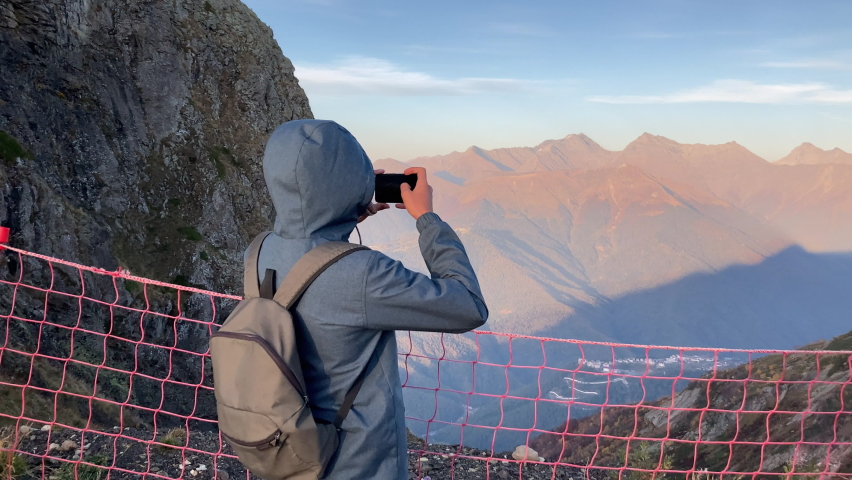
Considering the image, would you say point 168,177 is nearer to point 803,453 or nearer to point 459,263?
point 803,453

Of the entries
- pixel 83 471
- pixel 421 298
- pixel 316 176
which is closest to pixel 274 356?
pixel 421 298

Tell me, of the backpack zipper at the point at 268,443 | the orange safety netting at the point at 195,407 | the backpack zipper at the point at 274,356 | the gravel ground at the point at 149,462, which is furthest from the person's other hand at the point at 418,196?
the gravel ground at the point at 149,462

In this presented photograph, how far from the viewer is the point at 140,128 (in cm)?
2606

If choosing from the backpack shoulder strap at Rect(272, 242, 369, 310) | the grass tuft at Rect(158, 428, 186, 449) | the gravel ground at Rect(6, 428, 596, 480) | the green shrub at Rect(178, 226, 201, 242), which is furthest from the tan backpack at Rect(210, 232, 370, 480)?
the green shrub at Rect(178, 226, 201, 242)

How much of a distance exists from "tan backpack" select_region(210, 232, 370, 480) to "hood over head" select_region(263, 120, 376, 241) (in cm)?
15

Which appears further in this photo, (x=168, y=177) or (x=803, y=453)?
(x=168, y=177)

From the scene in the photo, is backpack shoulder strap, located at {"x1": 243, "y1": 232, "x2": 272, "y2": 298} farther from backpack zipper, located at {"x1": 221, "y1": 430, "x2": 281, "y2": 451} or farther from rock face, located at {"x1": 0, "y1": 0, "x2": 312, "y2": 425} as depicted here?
rock face, located at {"x1": 0, "y1": 0, "x2": 312, "y2": 425}

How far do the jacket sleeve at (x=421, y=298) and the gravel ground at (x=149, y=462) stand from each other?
164 inches

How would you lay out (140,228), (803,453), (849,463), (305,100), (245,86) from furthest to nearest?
(305,100) < (245,86) < (140,228) < (803,453) < (849,463)

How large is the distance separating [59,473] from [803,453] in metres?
10.6

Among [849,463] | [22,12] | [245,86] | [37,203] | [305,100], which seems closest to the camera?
[849,463]

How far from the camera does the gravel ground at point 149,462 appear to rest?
599 cm

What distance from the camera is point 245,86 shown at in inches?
1324

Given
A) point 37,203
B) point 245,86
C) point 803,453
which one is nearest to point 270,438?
point 803,453
